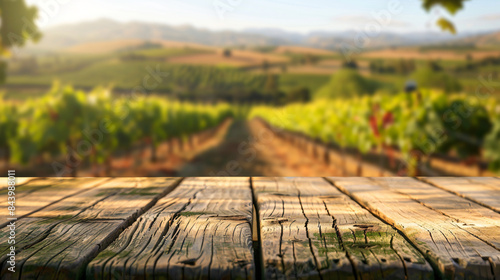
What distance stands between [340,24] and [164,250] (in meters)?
4.83

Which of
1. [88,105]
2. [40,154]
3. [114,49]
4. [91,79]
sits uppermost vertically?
[114,49]

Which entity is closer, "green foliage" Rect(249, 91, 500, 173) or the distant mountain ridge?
"green foliage" Rect(249, 91, 500, 173)

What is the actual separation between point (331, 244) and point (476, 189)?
0.87 metres

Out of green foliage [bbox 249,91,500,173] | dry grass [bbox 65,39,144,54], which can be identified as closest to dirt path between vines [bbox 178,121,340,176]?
green foliage [bbox 249,91,500,173]

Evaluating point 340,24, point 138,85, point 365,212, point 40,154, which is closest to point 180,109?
point 138,85

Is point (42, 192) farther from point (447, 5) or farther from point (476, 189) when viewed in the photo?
point (447, 5)

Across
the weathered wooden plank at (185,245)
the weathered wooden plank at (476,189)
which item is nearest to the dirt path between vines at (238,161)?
the weathered wooden plank at (476,189)

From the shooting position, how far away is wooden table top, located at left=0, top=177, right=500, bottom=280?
54 cm

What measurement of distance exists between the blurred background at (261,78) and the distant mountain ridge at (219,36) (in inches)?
0.7

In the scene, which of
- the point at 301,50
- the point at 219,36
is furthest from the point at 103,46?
the point at 301,50

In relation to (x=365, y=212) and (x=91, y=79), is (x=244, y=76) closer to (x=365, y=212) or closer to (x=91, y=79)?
(x=91, y=79)

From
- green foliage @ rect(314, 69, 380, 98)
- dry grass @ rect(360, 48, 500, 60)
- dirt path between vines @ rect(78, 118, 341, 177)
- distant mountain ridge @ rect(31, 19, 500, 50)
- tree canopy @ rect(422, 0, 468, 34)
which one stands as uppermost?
distant mountain ridge @ rect(31, 19, 500, 50)

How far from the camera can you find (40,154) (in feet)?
16.4

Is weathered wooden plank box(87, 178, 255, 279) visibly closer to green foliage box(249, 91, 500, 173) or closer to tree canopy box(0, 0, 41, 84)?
green foliage box(249, 91, 500, 173)
